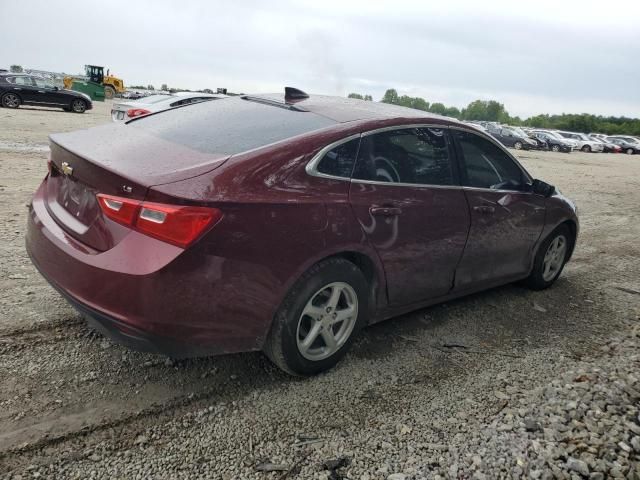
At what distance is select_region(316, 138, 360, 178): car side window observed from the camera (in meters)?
2.92

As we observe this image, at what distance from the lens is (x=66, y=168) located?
9.51 feet

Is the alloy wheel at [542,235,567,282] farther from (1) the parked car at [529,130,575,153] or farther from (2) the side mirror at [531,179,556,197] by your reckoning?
(1) the parked car at [529,130,575,153]

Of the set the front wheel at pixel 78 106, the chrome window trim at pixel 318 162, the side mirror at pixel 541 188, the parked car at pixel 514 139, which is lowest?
the front wheel at pixel 78 106

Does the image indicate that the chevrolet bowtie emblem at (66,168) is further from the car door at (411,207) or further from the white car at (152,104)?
the white car at (152,104)

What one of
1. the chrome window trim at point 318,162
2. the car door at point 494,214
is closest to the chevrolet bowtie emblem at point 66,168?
the chrome window trim at point 318,162

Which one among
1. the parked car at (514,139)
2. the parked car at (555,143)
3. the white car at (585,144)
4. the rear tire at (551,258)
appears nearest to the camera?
the rear tire at (551,258)

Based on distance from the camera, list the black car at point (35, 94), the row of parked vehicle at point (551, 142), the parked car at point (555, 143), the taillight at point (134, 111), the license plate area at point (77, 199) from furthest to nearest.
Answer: the parked car at point (555, 143)
the row of parked vehicle at point (551, 142)
the black car at point (35, 94)
the taillight at point (134, 111)
the license plate area at point (77, 199)

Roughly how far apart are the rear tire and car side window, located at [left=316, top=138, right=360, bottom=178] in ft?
8.42

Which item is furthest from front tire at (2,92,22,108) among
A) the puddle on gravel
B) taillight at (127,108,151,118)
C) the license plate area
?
the license plate area

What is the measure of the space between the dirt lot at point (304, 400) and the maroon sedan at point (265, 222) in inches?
12.3

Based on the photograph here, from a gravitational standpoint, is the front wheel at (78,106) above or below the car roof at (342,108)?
below

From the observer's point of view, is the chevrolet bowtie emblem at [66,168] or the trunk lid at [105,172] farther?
the chevrolet bowtie emblem at [66,168]

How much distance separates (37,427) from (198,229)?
4.00ft

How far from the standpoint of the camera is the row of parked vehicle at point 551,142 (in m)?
33.7
